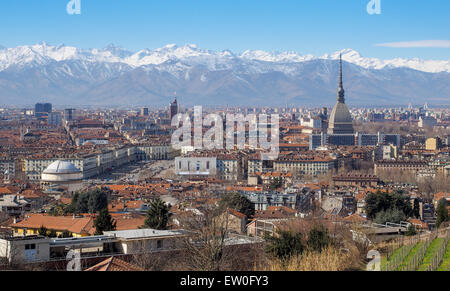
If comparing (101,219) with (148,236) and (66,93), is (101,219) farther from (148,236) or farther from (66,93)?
(66,93)

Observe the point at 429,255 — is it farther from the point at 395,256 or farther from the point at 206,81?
the point at 206,81

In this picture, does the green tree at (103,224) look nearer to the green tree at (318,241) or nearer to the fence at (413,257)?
the green tree at (318,241)

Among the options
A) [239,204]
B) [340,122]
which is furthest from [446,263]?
[340,122]

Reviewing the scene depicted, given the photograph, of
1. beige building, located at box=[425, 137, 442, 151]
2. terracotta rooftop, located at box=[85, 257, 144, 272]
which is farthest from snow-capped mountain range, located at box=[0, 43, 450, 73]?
terracotta rooftop, located at box=[85, 257, 144, 272]

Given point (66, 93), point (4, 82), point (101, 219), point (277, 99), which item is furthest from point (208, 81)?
point (101, 219)

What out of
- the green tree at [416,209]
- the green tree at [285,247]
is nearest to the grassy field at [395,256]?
the green tree at [285,247]

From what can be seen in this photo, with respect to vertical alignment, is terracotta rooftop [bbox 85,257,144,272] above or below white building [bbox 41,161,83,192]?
above

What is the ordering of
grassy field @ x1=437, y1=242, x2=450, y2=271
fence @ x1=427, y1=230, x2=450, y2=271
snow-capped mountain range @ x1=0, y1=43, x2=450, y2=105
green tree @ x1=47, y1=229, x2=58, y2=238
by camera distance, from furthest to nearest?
snow-capped mountain range @ x1=0, y1=43, x2=450, y2=105 → green tree @ x1=47, y1=229, x2=58, y2=238 → fence @ x1=427, y1=230, x2=450, y2=271 → grassy field @ x1=437, y1=242, x2=450, y2=271

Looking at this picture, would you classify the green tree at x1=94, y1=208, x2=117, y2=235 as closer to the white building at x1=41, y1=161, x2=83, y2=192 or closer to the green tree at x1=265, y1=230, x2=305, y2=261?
the green tree at x1=265, y1=230, x2=305, y2=261

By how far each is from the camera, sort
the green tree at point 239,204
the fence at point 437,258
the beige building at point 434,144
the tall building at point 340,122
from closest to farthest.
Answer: the fence at point 437,258 → the green tree at point 239,204 → the beige building at point 434,144 → the tall building at point 340,122
